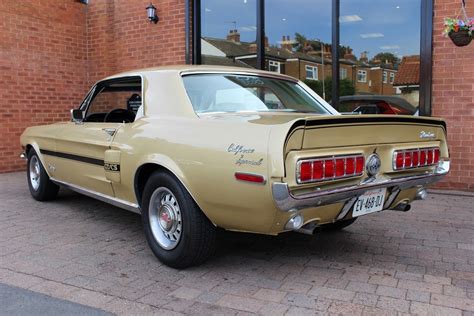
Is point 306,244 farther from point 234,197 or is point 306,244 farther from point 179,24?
point 179,24

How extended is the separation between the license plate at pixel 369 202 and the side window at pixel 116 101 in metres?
Result: 2.16

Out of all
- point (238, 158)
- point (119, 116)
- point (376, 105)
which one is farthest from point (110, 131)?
point (376, 105)

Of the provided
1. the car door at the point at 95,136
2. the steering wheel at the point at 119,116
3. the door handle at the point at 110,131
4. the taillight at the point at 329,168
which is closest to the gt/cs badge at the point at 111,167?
the car door at the point at 95,136

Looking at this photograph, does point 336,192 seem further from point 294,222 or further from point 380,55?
point 380,55

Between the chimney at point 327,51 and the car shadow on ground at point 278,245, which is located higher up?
the chimney at point 327,51

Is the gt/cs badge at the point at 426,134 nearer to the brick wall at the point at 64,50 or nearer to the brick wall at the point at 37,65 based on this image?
the brick wall at the point at 64,50

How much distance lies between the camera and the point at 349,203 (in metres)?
3.32

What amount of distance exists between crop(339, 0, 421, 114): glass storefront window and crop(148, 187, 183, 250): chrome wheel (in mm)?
4605

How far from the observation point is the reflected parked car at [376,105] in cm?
709

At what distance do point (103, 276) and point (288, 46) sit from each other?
5.73 metres

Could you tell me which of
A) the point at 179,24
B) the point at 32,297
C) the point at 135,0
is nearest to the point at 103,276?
the point at 32,297

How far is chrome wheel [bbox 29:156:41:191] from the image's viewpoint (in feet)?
19.8

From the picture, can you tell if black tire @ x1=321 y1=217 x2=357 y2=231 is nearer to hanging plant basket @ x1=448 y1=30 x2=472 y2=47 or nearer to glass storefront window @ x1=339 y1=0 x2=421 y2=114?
hanging plant basket @ x1=448 y1=30 x2=472 y2=47

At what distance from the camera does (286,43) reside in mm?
8148
